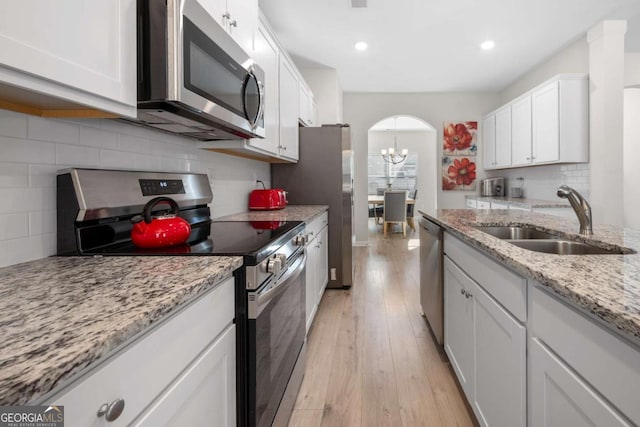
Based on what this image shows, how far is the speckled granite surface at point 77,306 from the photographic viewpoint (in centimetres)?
43

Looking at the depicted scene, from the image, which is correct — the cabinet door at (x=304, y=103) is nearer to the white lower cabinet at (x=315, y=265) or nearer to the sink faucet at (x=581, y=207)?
the white lower cabinet at (x=315, y=265)

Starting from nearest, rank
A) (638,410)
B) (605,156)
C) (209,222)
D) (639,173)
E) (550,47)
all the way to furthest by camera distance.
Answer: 1. (638,410)
2. (209,222)
3. (605,156)
4. (550,47)
5. (639,173)

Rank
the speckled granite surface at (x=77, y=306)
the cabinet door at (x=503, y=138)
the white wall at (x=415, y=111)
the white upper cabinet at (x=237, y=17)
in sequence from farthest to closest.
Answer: the white wall at (x=415, y=111) → the cabinet door at (x=503, y=138) → the white upper cabinet at (x=237, y=17) → the speckled granite surface at (x=77, y=306)

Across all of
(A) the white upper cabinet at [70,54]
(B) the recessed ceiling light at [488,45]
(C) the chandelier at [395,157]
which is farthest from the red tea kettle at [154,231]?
(C) the chandelier at [395,157]

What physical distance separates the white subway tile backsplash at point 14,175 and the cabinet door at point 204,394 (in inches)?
28.3

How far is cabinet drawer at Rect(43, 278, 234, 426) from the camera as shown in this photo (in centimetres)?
49

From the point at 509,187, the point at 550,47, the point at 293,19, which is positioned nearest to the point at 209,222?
the point at 293,19

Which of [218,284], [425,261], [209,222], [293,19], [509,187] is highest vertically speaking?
[293,19]

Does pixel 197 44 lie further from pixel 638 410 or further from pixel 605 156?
pixel 605 156

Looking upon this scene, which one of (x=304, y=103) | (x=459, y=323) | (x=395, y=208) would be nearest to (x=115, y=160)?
(x=459, y=323)

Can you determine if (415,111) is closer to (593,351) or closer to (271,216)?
(271,216)

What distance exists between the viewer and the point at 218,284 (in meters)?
0.97

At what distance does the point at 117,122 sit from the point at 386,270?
11.6ft

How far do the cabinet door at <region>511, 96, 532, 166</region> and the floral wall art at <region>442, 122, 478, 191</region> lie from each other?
1.06 meters
